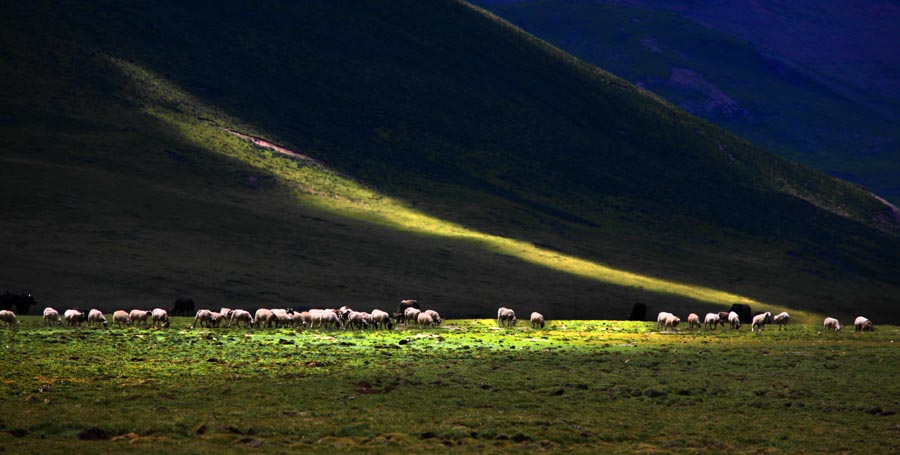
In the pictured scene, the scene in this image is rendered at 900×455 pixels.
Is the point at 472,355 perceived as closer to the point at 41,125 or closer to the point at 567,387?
the point at 567,387

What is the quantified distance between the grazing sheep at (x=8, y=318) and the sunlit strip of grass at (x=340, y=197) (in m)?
56.5

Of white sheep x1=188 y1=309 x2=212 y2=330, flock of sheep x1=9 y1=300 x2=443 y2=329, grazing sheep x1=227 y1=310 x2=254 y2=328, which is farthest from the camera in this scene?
grazing sheep x1=227 y1=310 x2=254 y2=328

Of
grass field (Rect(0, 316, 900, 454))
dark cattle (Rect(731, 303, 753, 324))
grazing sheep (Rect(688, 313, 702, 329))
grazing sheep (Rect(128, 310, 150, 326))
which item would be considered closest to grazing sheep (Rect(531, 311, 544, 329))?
grazing sheep (Rect(688, 313, 702, 329))

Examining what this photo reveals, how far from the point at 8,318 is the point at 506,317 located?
25536mm

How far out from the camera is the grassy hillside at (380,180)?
252 feet

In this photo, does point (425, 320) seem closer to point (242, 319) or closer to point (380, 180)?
point (242, 319)

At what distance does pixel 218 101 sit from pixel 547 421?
11291 centimetres

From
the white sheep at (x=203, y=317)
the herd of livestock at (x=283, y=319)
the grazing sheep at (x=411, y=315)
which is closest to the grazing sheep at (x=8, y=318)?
the herd of livestock at (x=283, y=319)

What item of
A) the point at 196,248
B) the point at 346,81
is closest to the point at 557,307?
the point at 196,248

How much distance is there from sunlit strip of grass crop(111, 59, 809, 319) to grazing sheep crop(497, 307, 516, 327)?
117 ft

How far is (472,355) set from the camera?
3791cm

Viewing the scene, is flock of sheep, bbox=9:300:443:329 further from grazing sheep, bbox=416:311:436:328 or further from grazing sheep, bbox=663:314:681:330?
grazing sheep, bbox=663:314:681:330

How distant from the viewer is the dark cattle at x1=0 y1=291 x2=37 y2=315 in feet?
167

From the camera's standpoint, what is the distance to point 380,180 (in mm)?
123625
